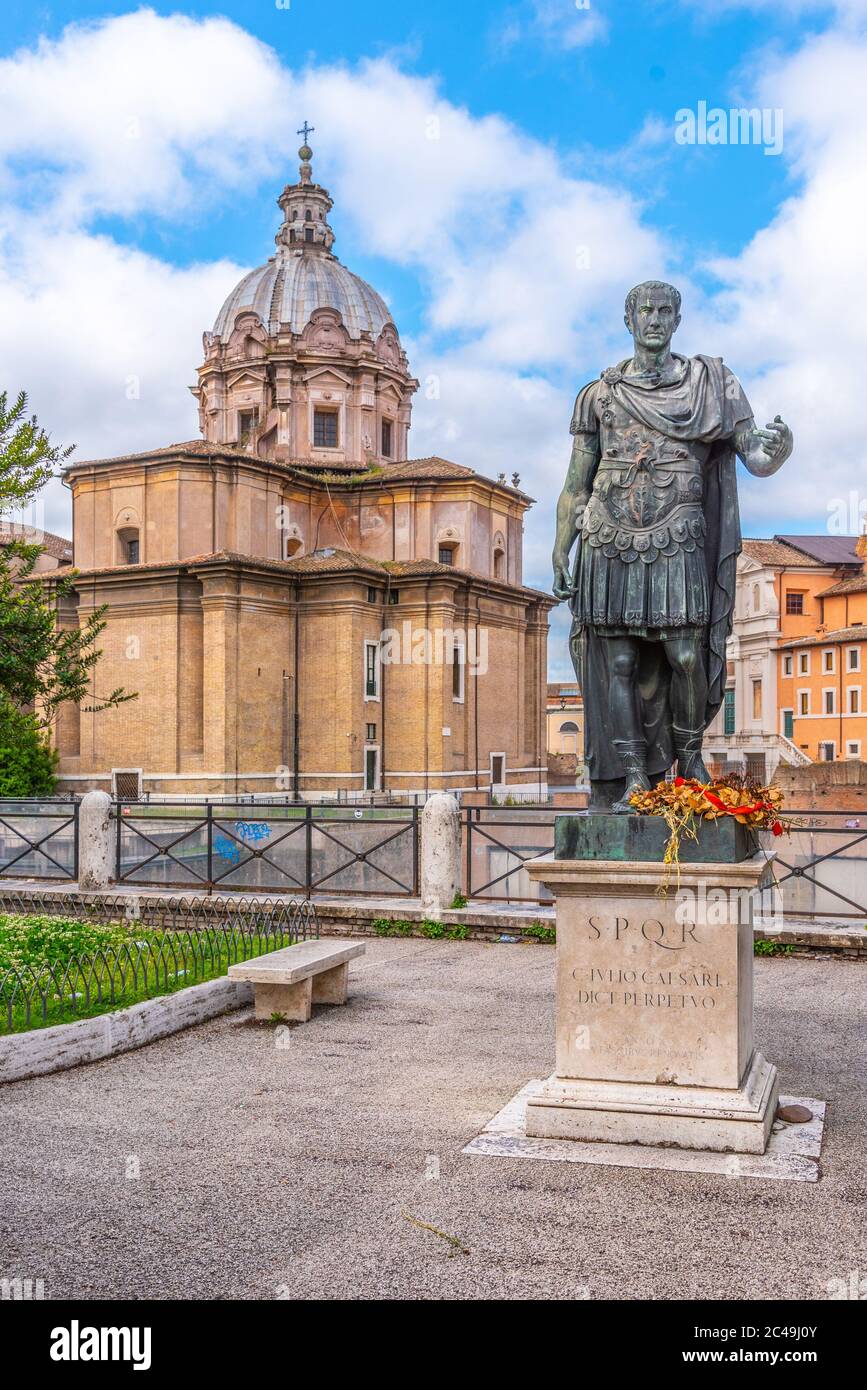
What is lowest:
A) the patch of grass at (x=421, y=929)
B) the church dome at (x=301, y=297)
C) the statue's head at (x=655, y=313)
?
the patch of grass at (x=421, y=929)

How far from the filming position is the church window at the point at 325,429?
4862 centimetres

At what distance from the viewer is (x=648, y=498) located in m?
6.11

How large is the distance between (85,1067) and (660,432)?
17.5 feet

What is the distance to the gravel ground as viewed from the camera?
425cm

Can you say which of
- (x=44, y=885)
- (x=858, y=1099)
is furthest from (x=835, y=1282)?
(x=44, y=885)

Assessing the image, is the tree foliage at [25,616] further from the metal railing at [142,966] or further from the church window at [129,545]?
the church window at [129,545]

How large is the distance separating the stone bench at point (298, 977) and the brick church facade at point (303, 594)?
27.7 m

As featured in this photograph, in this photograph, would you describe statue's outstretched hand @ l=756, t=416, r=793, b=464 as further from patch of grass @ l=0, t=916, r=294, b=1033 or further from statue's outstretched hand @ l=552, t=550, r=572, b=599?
patch of grass @ l=0, t=916, r=294, b=1033

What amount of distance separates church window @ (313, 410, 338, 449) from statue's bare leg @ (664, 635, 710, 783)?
43836 mm

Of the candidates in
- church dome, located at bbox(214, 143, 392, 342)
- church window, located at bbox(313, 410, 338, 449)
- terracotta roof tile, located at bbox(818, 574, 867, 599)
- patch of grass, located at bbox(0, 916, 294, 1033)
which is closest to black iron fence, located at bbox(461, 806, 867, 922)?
patch of grass, located at bbox(0, 916, 294, 1033)

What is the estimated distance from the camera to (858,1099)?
6496 millimetres

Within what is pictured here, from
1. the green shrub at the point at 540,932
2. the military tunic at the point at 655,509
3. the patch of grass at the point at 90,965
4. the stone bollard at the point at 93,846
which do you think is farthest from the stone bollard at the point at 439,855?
the military tunic at the point at 655,509

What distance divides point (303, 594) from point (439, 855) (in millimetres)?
27987

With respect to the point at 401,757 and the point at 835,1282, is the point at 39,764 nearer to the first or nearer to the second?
the point at 401,757
